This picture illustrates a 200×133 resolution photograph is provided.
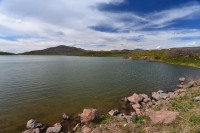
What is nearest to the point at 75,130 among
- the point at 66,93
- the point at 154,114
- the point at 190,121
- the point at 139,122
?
the point at 139,122

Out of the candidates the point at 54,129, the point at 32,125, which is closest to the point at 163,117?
the point at 54,129

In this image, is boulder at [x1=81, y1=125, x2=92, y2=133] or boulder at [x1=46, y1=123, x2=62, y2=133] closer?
boulder at [x1=81, y1=125, x2=92, y2=133]

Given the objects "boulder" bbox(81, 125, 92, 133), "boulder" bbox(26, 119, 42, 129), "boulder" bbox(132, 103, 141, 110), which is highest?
"boulder" bbox(81, 125, 92, 133)

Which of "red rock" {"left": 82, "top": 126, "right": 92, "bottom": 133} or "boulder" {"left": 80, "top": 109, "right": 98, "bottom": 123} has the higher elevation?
"boulder" {"left": 80, "top": 109, "right": 98, "bottom": 123}

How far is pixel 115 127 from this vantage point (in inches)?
790

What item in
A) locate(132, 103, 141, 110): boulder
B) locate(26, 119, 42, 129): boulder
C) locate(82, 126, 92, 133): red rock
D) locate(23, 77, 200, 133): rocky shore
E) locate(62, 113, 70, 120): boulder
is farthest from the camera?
locate(132, 103, 141, 110): boulder

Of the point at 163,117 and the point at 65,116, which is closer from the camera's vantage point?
the point at 163,117

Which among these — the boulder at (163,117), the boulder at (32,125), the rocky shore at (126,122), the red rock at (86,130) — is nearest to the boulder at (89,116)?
the rocky shore at (126,122)

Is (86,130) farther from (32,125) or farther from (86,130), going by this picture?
(32,125)

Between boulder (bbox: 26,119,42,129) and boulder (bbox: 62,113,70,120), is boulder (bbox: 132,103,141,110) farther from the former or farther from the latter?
boulder (bbox: 26,119,42,129)

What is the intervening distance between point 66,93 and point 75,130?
17617mm

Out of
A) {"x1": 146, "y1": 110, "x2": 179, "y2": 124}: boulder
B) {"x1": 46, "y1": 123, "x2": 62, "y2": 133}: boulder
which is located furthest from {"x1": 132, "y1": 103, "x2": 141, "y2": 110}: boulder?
{"x1": 46, "y1": 123, "x2": 62, "y2": 133}: boulder

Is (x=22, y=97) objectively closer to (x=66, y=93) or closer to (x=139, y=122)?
(x=66, y=93)

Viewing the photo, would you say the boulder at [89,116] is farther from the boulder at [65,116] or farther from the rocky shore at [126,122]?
the boulder at [65,116]
